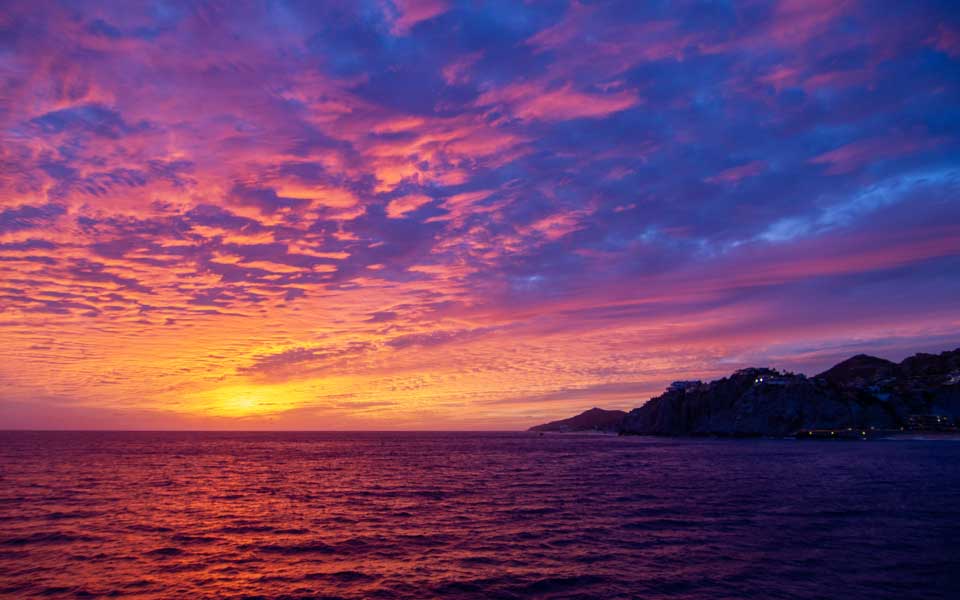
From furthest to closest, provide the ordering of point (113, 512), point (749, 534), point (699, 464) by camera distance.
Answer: point (699, 464)
point (113, 512)
point (749, 534)

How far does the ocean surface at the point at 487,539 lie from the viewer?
24469 mm

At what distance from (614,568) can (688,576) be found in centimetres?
355

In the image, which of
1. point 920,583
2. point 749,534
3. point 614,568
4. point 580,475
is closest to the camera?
point 920,583

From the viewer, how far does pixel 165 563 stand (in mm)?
28844

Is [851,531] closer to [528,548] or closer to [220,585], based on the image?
[528,548]

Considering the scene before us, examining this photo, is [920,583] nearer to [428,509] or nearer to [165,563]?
[428,509]

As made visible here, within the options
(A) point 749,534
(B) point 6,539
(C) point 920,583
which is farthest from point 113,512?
(C) point 920,583

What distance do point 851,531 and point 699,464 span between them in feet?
195

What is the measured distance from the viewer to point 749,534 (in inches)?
1357

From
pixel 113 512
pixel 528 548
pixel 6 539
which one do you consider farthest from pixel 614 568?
pixel 113 512

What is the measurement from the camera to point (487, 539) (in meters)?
34.2

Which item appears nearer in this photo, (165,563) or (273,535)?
(165,563)

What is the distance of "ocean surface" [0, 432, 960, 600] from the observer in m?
24.5

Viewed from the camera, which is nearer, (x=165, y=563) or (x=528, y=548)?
(x=165, y=563)
